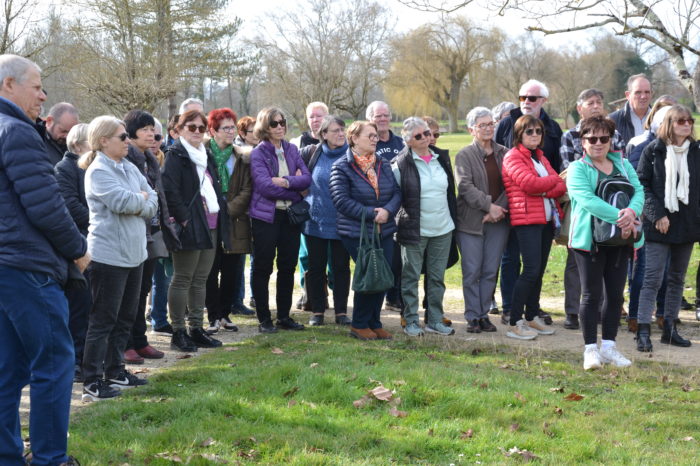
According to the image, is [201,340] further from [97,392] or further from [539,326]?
[539,326]

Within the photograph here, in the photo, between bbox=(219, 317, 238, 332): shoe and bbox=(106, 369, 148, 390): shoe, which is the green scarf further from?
bbox=(106, 369, 148, 390): shoe

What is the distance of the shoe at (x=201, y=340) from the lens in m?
7.69

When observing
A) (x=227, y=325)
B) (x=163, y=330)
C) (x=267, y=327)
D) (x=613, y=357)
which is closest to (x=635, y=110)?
(x=613, y=357)

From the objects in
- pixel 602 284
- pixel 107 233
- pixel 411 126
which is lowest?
pixel 602 284

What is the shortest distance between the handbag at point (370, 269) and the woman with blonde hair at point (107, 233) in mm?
2338

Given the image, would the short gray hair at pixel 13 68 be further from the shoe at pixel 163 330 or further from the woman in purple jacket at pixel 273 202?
the shoe at pixel 163 330

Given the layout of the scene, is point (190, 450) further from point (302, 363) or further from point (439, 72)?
point (439, 72)

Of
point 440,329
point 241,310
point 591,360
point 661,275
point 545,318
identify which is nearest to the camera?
point 591,360

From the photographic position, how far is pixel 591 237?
6594 mm

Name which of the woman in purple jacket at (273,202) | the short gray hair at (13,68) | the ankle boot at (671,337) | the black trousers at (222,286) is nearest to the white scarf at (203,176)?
the woman in purple jacket at (273,202)

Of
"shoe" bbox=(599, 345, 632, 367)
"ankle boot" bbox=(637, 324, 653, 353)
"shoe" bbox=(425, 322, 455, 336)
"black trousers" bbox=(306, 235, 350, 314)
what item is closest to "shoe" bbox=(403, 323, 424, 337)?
"shoe" bbox=(425, 322, 455, 336)

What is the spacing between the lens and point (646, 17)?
10312 millimetres

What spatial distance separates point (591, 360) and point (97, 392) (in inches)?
165

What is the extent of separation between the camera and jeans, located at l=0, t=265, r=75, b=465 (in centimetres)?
390
